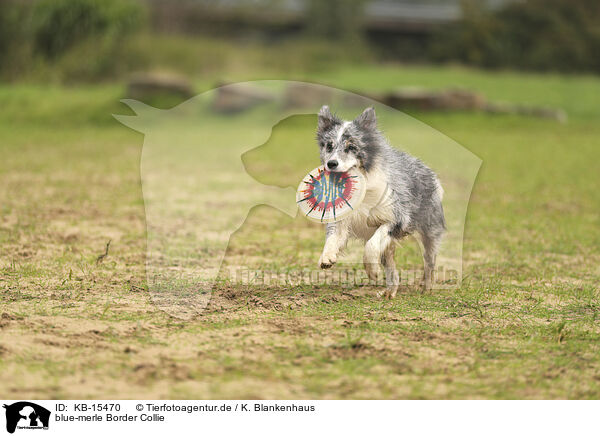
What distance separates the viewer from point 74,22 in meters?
22.5

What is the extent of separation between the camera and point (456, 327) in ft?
15.9

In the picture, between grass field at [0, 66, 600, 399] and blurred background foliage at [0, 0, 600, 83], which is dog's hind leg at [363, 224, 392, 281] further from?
blurred background foliage at [0, 0, 600, 83]

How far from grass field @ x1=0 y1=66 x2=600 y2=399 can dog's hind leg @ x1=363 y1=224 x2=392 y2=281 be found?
0.94 feet

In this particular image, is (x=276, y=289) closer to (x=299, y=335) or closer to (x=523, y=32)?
(x=299, y=335)

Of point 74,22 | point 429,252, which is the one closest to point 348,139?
point 429,252

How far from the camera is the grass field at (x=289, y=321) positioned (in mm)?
3916

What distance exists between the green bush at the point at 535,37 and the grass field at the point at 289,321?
21036mm

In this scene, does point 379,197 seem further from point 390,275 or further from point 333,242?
point 390,275

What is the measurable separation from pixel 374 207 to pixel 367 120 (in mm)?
603

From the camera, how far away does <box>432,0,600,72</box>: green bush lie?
29.5 metres

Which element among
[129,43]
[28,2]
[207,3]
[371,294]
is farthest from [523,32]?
[371,294]
